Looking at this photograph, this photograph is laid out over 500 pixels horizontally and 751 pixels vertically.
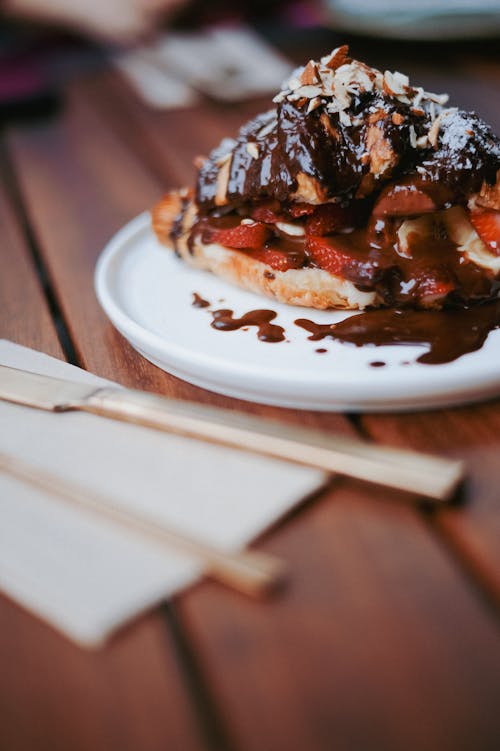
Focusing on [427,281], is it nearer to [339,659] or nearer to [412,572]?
[412,572]

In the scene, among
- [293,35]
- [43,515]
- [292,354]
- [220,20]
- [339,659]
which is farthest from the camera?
[220,20]

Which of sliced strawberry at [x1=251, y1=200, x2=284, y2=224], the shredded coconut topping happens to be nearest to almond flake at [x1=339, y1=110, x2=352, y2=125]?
the shredded coconut topping

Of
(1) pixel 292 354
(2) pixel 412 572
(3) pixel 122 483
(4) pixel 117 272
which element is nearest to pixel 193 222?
(4) pixel 117 272

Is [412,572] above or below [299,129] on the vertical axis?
below

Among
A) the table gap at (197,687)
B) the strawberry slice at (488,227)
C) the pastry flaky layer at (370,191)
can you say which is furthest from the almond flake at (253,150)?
the table gap at (197,687)

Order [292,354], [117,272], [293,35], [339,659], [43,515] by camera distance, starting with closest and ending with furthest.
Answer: [339,659] → [43,515] → [292,354] → [117,272] → [293,35]

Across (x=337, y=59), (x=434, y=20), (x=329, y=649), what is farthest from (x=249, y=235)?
(x=434, y=20)

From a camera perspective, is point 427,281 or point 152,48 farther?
point 152,48
